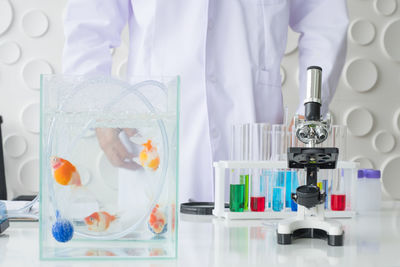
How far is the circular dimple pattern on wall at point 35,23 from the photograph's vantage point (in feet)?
10.4

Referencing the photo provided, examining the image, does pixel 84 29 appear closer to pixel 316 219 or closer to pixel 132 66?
pixel 132 66

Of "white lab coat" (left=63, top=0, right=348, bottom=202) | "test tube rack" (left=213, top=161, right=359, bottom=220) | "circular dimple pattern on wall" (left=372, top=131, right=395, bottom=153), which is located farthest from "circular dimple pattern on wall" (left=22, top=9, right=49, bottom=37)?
"test tube rack" (left=213, top=161, right=359, bottom=220)

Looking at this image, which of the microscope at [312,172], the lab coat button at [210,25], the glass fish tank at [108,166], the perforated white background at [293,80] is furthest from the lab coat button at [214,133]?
the perforated white background at [293,80]

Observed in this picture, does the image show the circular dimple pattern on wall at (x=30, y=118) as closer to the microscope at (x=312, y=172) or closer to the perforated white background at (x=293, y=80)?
the perforated white background at (x=293, y=80)

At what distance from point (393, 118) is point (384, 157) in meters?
0.27

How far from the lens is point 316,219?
87 centimetres

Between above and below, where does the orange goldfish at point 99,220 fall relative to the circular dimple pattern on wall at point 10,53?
below

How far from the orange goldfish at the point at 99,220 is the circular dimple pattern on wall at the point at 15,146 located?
2610mm

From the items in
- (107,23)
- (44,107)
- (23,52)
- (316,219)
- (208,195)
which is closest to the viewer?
(44,107)

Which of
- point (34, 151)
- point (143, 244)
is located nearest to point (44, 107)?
point (143, 244)

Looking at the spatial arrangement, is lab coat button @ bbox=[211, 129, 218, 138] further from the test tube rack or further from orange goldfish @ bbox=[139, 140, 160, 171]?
orange goldfish @ bbox=[139, 140, 160, 171]

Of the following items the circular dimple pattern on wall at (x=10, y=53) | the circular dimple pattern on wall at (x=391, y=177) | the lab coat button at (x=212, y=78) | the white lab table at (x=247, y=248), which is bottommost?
the circular dimple pattern on wall at (x=391, y=177)

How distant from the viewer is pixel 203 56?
1.53 meters

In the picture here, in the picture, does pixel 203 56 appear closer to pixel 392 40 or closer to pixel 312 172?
pixel 312 172
